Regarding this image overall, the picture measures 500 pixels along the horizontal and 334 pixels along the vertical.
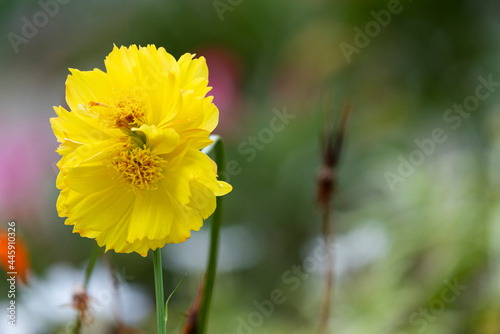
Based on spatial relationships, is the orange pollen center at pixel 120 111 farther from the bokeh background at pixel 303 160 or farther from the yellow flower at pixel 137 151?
the bokeh background at pixel 303 160

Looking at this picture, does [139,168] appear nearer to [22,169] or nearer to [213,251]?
[213,251]

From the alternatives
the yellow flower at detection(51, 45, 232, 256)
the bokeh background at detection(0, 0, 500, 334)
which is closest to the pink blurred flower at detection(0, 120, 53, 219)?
the bokeh background at detection(0, 0, 500, 334)

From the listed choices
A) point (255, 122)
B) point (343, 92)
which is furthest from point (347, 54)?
point (255, 122)

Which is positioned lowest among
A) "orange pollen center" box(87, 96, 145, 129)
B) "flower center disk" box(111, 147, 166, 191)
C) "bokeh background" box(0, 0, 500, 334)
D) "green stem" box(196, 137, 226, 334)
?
"bokeh background" box(0, 0, 500, 334)

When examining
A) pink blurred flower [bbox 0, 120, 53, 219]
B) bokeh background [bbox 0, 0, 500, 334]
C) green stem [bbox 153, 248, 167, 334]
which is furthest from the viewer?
pink blurred flower [bbox 0, 120, 53, 219]

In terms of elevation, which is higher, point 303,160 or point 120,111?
point 120,111

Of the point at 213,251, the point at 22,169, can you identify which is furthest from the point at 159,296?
the point at 22,169

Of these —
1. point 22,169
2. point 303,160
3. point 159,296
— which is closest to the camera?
point 159,296

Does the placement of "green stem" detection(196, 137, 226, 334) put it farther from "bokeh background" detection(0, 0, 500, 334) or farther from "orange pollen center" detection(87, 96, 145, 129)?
"bokeh background" detection(0, 0, 500, 334)
